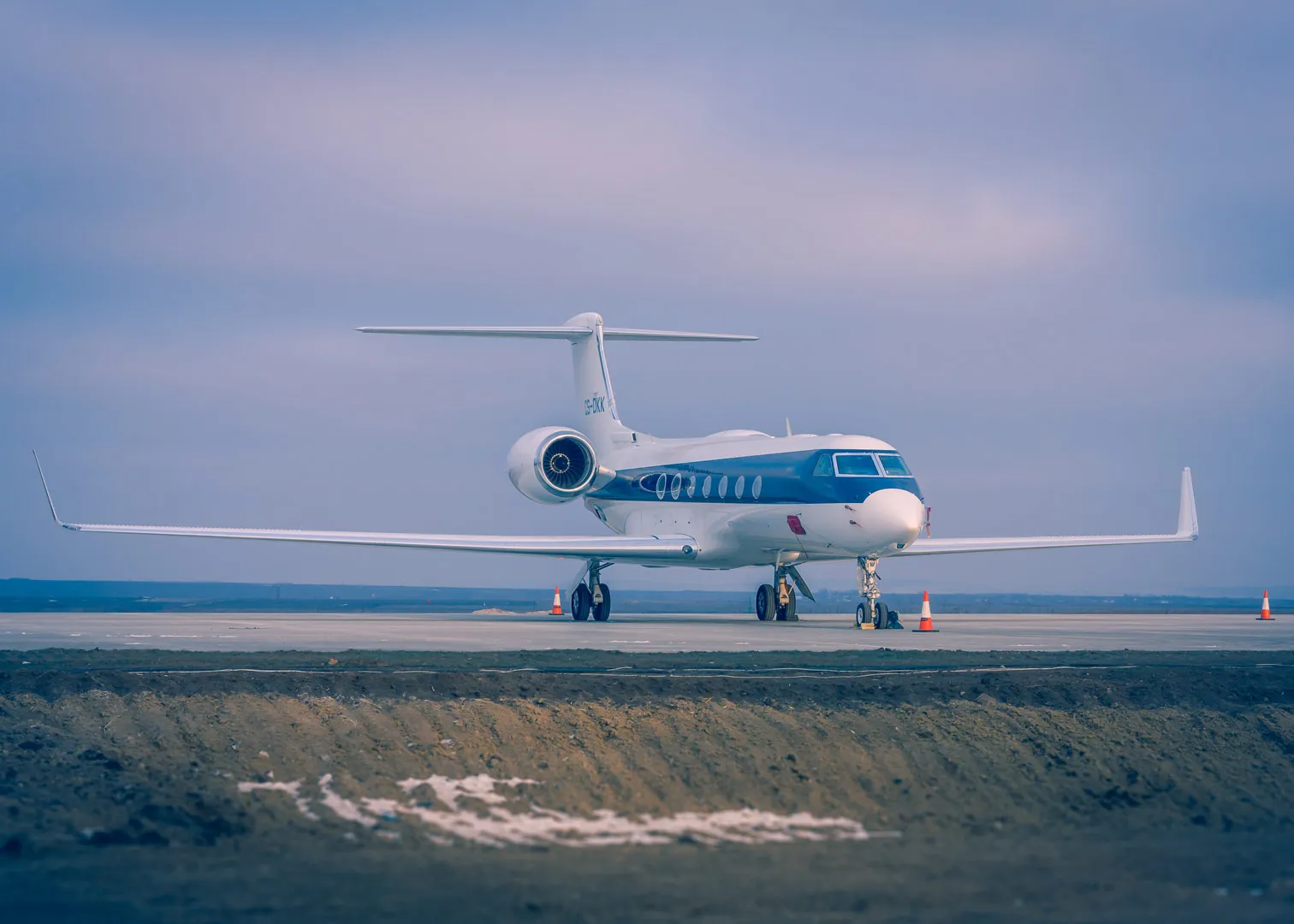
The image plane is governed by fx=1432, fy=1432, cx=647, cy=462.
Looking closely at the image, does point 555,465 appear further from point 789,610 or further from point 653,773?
point 653,773

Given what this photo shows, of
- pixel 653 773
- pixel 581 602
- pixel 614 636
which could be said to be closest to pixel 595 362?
pixel 581 602

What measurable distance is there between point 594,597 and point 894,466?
9.12 metres

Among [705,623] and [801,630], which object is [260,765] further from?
[705,623]

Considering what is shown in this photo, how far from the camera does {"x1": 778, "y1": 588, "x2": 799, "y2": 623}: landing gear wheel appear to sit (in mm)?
34219

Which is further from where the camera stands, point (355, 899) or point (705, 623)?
point (705, 623)

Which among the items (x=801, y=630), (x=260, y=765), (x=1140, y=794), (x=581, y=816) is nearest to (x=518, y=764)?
(x=581, y=816)

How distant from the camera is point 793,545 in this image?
110 ft

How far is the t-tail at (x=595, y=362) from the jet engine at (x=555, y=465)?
4.48 meters

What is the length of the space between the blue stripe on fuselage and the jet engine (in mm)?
A: 1858

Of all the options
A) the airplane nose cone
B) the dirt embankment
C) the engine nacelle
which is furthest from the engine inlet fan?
the dirt embankment

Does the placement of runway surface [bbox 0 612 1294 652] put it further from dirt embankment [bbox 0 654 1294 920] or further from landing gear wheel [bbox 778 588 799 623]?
dirt embankment [bbox 0 654 1294 920]

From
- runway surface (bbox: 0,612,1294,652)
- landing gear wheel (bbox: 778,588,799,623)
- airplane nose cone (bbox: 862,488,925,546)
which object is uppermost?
airplane nose cone (bbox: 862,488,925,546)

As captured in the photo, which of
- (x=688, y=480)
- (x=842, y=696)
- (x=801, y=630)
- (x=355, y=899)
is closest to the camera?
(x=355, y=899)

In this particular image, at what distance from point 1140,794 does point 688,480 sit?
26.6 metres
